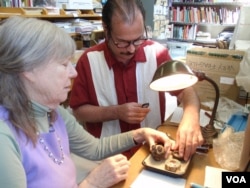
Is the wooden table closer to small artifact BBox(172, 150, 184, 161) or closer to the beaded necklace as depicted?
small artifact BBox(172, 150, 184, 161)

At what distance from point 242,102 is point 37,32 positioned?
1390 millimetres

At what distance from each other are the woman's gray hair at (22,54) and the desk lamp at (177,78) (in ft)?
1.11

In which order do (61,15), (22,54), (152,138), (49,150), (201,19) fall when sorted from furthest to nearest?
(201,19) → (61,15) → (152,138) → (49,150) → (22,54)

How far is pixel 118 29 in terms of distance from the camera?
46.4 inches

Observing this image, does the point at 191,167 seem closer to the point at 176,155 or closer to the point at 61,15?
the point at 176,155

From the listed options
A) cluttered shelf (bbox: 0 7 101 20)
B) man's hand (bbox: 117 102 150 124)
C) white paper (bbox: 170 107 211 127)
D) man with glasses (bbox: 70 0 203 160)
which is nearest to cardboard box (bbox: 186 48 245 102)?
white paper (bbox: 170 107 211 127)

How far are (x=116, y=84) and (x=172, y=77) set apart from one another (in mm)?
446

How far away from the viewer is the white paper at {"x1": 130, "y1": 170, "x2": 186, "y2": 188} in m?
0.81

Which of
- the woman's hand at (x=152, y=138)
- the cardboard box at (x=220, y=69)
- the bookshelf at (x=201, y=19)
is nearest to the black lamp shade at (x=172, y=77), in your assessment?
the woman's hand at (x=152, y=138)

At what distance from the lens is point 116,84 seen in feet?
4.46

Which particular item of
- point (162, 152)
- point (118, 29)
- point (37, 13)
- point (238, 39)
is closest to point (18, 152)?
point (162, 152)

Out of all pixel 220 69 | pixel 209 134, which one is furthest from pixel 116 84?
pixel 220 69

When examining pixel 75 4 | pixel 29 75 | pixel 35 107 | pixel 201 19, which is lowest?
pixel 35 107

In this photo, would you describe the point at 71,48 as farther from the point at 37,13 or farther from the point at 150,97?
the point at 37,13
